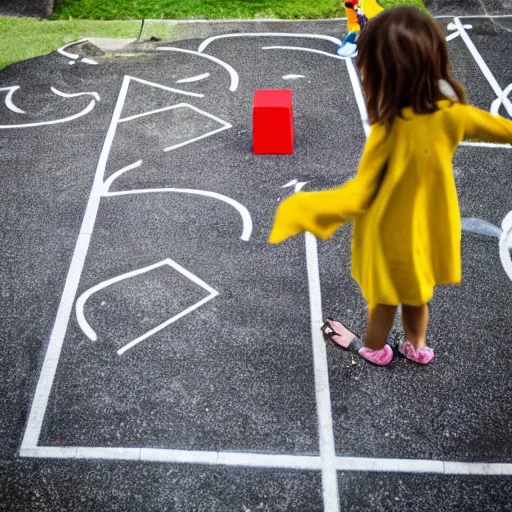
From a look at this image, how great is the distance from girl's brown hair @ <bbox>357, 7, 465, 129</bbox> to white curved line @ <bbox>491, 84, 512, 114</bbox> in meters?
4.38

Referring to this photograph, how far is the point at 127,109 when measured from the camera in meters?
6.65

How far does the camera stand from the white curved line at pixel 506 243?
4.62 metres

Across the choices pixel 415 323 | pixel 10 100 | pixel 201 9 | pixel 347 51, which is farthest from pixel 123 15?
pixel 415 323

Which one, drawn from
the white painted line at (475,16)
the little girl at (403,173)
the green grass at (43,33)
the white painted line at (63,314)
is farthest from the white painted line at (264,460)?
the white painted line at (475,16)

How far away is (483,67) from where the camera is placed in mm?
7473

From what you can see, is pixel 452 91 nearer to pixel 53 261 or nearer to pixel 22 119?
pixel 53 261

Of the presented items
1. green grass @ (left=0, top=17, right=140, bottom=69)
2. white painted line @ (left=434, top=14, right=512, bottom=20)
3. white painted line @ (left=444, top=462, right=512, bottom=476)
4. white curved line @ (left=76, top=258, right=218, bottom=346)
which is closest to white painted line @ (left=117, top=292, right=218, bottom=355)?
white curved line @ (left=76, top=258, right=218, bottom=346)

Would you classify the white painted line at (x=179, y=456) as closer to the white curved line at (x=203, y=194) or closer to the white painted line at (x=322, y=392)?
the white painted line at (x=322, y=392)

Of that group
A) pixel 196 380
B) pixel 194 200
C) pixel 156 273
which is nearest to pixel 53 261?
pixel 156 273

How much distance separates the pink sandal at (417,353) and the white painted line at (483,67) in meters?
3.77

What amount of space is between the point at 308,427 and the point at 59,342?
1.75 m

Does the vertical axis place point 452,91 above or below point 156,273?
above

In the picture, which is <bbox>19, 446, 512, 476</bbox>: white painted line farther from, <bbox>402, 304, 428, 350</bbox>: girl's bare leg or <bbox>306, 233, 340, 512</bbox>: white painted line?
<bbox>402, 304, 428, 350</bbox>: girl's bare leg

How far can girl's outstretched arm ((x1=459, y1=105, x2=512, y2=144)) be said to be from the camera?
269 centimetres
